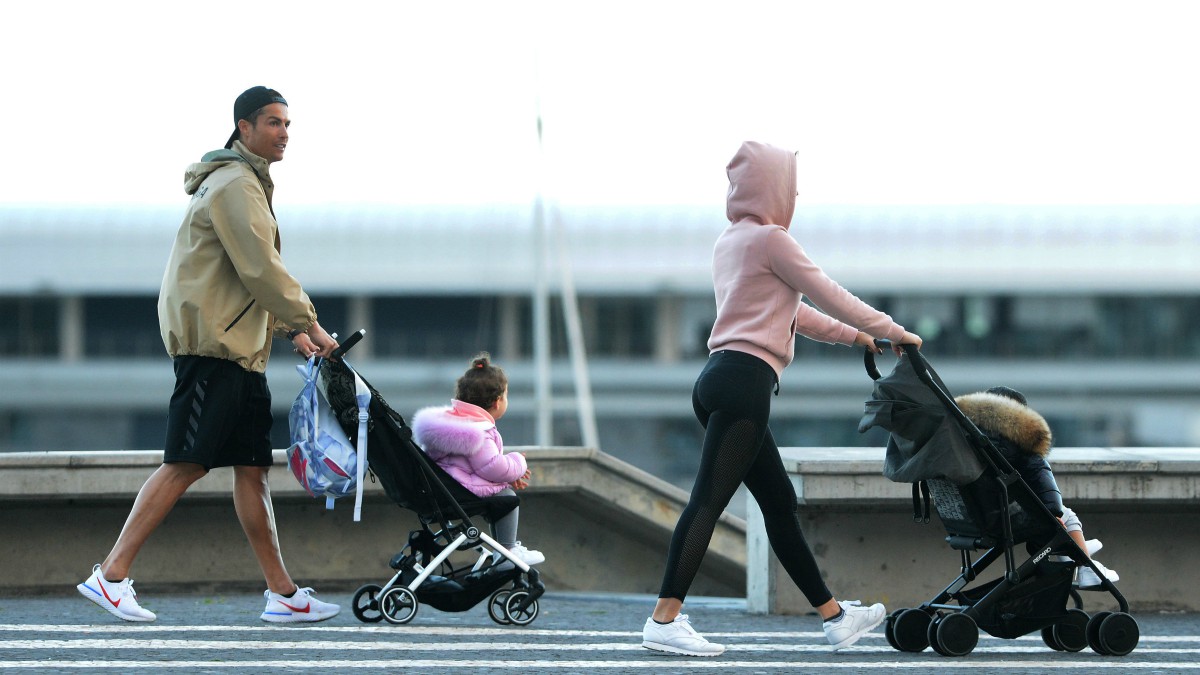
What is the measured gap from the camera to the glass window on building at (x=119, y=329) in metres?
40.4

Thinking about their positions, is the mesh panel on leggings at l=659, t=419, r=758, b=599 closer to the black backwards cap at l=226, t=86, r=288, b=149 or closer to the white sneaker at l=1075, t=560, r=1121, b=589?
the white sneaker at l=1075, t=560, r=1121, b=589

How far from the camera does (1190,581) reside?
243 inches

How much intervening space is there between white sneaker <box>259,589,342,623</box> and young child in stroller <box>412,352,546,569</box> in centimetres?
65

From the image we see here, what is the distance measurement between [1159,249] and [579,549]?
3720 cm

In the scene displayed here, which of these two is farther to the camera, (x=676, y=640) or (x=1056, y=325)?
(x=1056, y=325)

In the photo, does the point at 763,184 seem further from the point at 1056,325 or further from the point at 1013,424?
the point at 1056,325

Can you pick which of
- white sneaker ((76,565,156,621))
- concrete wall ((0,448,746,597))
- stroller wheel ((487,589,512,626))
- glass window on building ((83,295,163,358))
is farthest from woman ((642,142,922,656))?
glass window on building ((83,295,163,358))

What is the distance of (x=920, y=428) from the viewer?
4613 mm

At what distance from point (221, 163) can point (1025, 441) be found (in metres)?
2.85

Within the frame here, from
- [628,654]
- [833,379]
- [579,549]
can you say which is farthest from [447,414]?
[833,379]

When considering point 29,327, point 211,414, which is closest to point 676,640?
point 211,414

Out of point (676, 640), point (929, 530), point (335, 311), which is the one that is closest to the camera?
point (676, 640)

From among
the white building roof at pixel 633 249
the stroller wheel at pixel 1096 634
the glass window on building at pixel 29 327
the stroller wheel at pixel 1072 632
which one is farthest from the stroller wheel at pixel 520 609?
the glass window on building at pixel 29 327

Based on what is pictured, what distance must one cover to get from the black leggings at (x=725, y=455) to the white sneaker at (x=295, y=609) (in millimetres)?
1315
